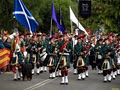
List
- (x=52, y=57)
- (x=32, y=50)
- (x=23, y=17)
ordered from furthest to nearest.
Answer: (x=32, y=50) → (x=23, y=17) → (x=52, y=57)

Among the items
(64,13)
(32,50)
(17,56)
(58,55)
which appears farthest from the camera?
(64,13)

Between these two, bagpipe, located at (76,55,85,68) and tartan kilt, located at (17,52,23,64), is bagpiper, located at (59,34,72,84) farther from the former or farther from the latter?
tartan kilt, located at (17,52,23,64)

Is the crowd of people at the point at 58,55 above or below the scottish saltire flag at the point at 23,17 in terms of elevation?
below

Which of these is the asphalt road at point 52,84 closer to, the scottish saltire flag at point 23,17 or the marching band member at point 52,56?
the marching band member at point 52,56

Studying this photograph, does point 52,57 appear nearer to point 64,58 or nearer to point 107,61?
point 64,58

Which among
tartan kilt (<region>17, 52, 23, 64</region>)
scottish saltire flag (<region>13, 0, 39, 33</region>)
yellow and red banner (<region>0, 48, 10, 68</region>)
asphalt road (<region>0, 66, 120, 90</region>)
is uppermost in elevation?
scottish saltire flag (<region>13, 0, 39, 33</region>)

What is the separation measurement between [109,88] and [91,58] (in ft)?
34.6

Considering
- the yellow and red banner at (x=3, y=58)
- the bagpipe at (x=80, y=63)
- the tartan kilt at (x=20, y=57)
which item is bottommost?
the bagpipe at (x=80, y=63)

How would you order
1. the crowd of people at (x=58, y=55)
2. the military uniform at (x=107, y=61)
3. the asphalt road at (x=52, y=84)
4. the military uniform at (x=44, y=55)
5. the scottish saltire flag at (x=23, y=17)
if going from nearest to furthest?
the asphalt road at (x=52, y=84) → the crowd of people at (x=58, y=55) → the military uniform at (x=107, y=61) → the scottish saltire flag at (x=23, y=17) → the military uniform at (x=44, y=55)

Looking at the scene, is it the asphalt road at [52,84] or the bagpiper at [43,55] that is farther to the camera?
the bagpiper at [43,55]

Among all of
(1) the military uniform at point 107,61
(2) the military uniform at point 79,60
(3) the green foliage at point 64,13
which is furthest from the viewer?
(2) the military uniform at point 79,60

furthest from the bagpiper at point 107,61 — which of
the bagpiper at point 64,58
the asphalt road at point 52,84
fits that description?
the bagpiper at point 64,58

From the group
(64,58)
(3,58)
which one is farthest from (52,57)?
(3,58)

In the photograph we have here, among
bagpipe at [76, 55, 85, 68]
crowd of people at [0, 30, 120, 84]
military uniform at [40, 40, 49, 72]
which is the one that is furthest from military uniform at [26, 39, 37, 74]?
bagpipe at [76, 55, 85, 68]
